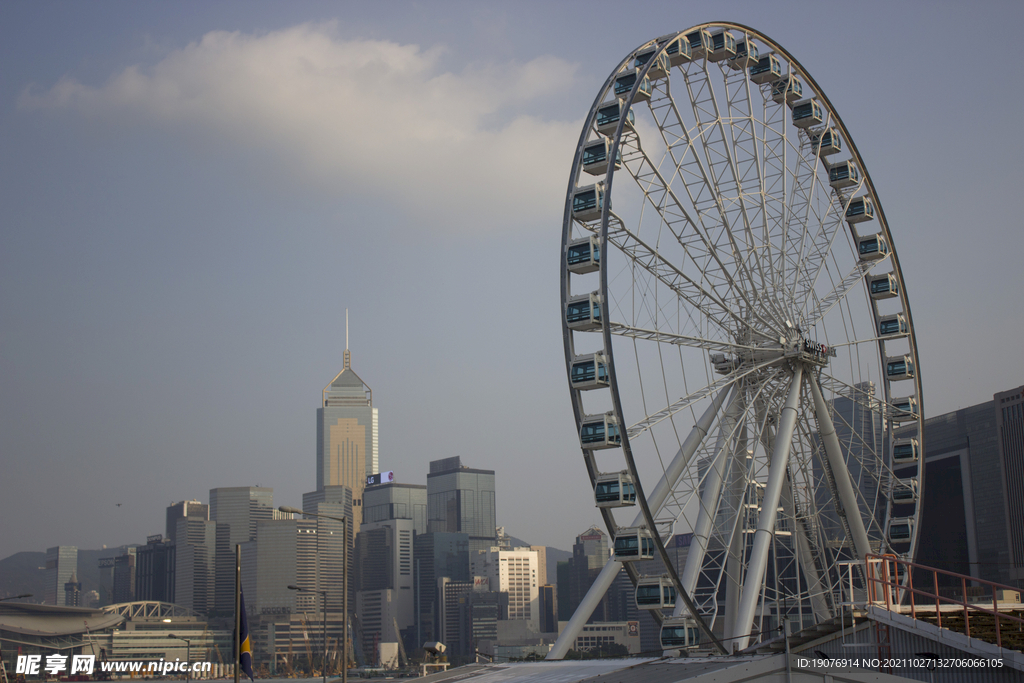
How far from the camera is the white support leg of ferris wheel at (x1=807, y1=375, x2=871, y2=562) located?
46750 mm

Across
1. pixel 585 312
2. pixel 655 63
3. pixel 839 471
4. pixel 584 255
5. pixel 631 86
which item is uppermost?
pixel 655 63

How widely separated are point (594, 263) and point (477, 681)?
1797cm

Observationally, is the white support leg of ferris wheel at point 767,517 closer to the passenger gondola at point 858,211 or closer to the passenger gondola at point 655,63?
the passenger gondola at point 858,211

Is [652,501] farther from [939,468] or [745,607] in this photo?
[939,468]

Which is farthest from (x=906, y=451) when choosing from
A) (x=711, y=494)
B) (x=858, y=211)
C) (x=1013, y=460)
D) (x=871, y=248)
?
(x=1013, y=460)

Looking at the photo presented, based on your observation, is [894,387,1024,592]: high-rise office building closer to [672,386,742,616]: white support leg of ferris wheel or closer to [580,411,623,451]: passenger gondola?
[672,386,742,616]: white support leg of ferris wheel

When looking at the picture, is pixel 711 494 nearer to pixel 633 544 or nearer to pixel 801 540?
pixel 633 544

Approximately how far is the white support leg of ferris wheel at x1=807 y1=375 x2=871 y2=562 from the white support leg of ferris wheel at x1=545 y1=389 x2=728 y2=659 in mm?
5197

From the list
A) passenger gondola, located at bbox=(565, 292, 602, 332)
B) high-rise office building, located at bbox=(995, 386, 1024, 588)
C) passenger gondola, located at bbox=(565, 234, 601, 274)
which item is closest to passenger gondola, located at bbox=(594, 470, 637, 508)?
passenger gondola, located at bbox=(565, 292, 602, 332)

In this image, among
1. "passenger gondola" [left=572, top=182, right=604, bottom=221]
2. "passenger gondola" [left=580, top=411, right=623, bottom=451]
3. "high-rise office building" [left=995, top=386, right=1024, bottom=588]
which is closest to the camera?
"passenger gondola" [left=580, top=411, right=623, bottom=451]

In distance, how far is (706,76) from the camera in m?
48.8

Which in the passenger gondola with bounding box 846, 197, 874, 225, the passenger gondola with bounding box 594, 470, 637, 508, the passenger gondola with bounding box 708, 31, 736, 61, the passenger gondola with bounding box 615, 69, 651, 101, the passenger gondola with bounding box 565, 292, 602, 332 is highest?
the passenger gondola with bounding box 708, 31, 736, 61

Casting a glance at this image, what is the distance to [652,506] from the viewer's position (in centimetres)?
4169

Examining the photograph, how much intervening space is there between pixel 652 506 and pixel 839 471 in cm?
1032
